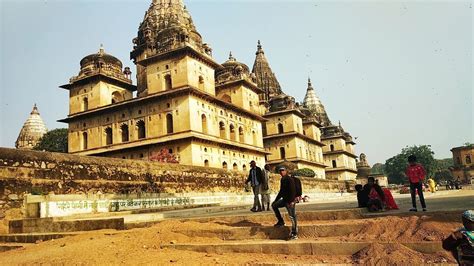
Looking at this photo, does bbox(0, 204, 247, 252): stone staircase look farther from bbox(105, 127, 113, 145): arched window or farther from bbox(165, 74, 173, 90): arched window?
bbox(105, 127, 113, 145): arched window

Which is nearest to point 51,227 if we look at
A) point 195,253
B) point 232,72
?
point 195,253

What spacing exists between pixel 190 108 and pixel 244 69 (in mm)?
14433

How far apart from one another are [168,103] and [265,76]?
29628mm

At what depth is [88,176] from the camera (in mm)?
13453

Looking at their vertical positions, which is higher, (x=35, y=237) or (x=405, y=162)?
(x=405, y=162)

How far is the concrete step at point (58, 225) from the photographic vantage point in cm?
870

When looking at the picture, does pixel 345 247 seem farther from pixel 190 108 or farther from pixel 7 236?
pixel 190 108

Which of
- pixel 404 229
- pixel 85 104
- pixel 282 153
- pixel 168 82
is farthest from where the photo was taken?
pixel 282 153

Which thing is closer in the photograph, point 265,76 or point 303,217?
Result: point 303,217

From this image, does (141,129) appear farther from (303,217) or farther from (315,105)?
(315,105)

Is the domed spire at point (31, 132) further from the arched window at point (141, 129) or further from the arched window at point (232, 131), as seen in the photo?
the arched window at point (232, 131)

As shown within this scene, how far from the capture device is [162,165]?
1705 cm

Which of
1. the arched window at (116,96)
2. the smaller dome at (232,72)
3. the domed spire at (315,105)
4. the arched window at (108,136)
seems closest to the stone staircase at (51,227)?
the arched window at (108,136)

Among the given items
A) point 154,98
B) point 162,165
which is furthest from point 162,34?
point 162,165
